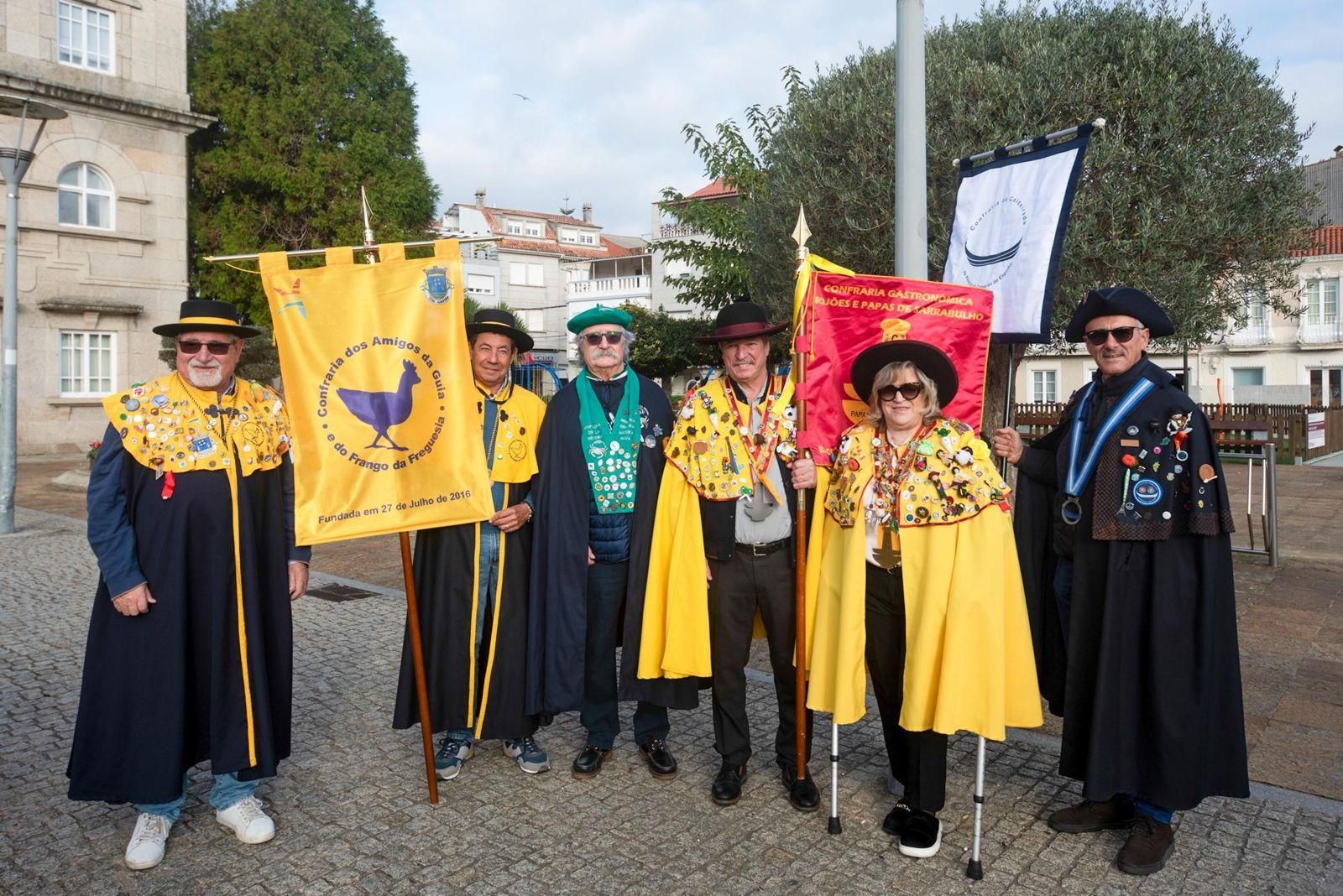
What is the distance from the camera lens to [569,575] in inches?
168

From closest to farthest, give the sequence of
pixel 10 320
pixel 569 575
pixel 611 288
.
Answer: pixel 569 575 → pixel 10 320 → pixel 611 288

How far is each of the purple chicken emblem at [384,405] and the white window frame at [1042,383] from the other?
40.4 meters

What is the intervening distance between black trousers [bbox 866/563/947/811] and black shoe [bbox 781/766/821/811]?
1.28 feet

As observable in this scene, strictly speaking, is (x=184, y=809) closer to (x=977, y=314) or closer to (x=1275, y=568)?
(x=977, y=314)

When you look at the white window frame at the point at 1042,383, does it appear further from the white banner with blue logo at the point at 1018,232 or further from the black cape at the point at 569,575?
the black cape at the point at 569,575

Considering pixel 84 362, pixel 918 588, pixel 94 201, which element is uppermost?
pixel 94 201

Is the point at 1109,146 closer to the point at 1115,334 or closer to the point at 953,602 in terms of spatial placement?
the point at 1115,334

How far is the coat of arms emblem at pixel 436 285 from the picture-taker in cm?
382

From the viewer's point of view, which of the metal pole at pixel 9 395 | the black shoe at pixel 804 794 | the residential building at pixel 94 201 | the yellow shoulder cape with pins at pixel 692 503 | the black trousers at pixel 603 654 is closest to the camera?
the black shoe at pixel 804 794

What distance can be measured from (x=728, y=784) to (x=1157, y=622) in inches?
74.0

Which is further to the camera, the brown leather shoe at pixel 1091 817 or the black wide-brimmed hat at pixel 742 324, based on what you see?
the black wide-brimmed hat at pixel 742 324

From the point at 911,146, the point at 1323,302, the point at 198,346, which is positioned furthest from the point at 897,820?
the point at 1323,302

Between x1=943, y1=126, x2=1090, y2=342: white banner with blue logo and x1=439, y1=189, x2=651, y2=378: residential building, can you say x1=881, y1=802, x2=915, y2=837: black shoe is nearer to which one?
x1=943, y1=126, x2=1090, y2=342: white banner with blue logo

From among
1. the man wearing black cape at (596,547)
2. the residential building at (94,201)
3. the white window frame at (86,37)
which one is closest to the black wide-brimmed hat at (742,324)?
the man wearing black cape at (596,547)
